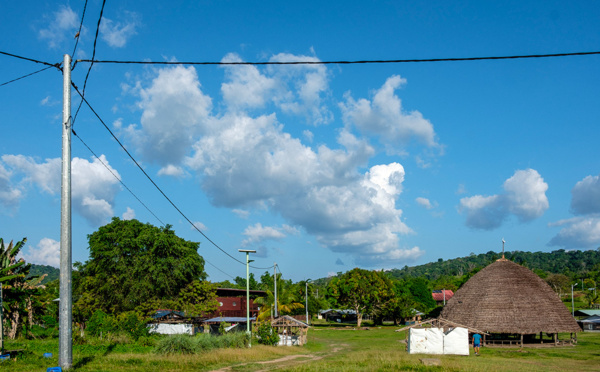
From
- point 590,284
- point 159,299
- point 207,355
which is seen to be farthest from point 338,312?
point 207,355

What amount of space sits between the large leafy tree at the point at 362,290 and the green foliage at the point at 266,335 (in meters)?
32.7

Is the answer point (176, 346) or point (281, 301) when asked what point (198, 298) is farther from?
point (176, 346)

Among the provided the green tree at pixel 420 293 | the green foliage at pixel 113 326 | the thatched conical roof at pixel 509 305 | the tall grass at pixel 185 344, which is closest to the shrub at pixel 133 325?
the green foliage at pixel 113 326

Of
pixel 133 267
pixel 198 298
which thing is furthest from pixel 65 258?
pixel 133 267

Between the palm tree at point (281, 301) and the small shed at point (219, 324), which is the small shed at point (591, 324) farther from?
the small shed at point (219, 324)

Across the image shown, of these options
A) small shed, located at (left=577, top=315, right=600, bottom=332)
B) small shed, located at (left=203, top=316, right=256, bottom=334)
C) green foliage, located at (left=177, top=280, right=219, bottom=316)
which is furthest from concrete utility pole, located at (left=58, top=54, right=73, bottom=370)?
small shed, located at (left=577, top=315, right=600, bottom=332)

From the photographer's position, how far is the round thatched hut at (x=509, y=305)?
45.8 meters

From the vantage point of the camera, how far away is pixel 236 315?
2719 inches

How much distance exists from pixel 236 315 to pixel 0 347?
45759mm

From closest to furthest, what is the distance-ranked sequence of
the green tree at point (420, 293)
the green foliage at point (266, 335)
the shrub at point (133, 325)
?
the green foliage at point (266, 335) → the shrub at point (133, 325) → the green tree at point (420, 293)

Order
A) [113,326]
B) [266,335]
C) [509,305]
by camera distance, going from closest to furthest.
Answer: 1. [266,335]
2. [113,326]
3. [509,305]

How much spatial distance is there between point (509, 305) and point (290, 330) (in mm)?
20971

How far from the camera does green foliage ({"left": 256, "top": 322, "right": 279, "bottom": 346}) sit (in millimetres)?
42688

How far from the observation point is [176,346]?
29109mm
